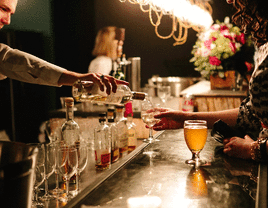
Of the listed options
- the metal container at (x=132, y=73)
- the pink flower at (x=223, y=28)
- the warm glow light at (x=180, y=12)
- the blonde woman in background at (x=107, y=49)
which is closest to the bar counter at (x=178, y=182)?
the warm glow light at (x=180, y=12)

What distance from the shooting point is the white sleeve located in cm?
174

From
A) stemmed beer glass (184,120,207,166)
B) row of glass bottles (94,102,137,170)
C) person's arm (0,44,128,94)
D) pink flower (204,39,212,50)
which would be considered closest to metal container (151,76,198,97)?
pink flower (204,39,212,50)

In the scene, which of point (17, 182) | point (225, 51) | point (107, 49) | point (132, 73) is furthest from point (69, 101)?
point (107, 49)

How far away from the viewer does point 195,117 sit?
1689 millimetres

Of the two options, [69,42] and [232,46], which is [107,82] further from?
[69,42]

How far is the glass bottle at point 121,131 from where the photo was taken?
6.18ft

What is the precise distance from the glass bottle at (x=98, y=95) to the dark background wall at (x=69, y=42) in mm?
2666

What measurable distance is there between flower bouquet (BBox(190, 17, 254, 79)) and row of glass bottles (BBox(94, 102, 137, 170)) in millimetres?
1883

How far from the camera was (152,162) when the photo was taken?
1274 millimetres

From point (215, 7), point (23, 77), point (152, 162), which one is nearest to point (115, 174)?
point (152, 162)

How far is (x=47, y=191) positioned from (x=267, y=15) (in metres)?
1.09

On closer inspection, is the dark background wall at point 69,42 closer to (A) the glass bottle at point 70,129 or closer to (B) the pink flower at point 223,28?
(B) the pink flower at point 223,28

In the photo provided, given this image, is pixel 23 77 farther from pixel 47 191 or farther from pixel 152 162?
pixel 152 162

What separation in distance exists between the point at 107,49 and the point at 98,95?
3.64m
